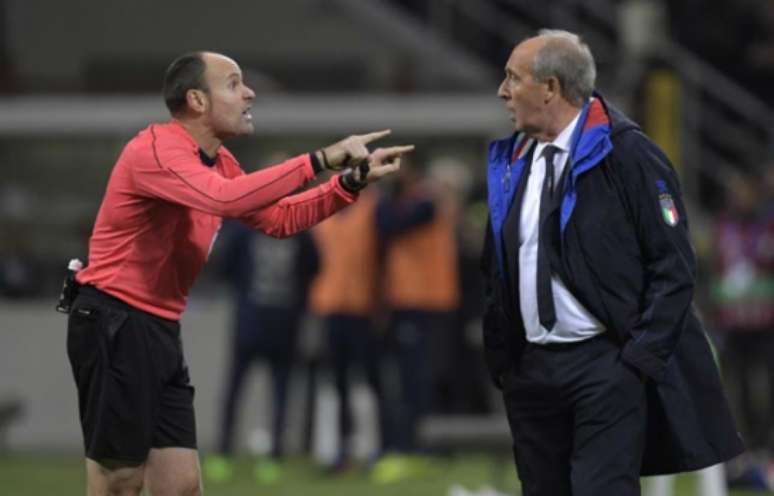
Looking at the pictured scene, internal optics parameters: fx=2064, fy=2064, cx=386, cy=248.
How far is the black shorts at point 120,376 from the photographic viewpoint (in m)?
7.81

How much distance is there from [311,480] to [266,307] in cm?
133

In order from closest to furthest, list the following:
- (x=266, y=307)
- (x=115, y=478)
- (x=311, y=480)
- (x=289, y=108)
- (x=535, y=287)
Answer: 1. (x=535, y=287)
2. (x=115, y=478)
3. (x=311, y=480)
4. (x=266, y=307)
5. (x=289, y=108)

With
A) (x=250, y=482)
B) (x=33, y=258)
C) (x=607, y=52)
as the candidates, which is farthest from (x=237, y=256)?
(x=607, y=52)

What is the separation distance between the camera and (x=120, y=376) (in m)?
7.82

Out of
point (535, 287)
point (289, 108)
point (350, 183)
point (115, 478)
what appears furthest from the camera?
point (289, 108)

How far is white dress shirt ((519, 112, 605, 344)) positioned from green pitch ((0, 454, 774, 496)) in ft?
19.7

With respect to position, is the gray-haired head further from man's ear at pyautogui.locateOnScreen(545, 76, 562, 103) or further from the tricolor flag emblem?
the tricolor flag emblem

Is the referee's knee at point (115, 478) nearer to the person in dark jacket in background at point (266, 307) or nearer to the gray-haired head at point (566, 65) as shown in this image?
the gray-haired head at point (566, 65)

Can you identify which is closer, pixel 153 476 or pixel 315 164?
pixel 315 164

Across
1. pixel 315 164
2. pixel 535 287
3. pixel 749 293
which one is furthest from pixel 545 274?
pixel 749 293

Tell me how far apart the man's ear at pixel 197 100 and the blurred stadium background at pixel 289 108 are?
7.66 m

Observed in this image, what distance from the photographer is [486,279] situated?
7.76 metres

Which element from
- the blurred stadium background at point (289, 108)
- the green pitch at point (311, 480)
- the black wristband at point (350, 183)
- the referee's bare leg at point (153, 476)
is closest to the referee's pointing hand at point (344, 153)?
the black wristband at point (350, 183)

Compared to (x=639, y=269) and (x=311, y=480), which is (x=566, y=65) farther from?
(x=311, y=480)
